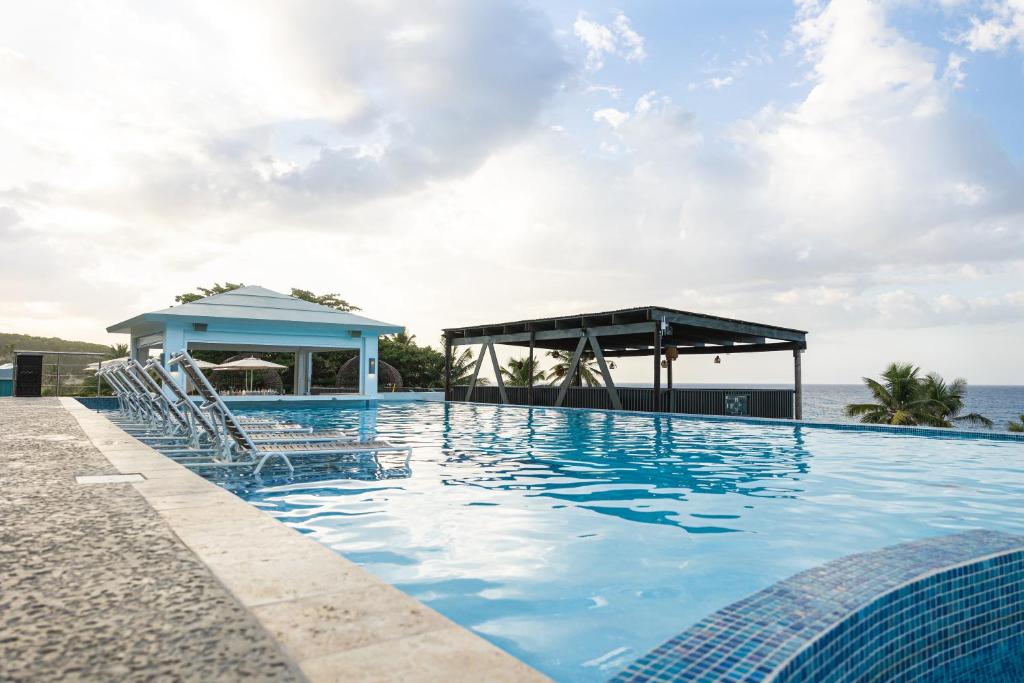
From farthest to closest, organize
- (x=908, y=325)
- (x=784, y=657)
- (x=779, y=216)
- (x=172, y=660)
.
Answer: (x=908, y=325), (x=779, y=216), (x=784, y=657), (x=172, y=660)

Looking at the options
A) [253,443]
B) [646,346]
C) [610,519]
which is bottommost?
[610,519]

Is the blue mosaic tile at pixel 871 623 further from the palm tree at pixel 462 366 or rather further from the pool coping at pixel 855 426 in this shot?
the palm tree at pixel 462 366

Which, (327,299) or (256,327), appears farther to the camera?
(327,299)

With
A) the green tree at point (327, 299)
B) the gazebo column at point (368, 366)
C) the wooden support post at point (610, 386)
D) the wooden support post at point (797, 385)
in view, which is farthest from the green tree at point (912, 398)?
the green tree at point (327, 299)

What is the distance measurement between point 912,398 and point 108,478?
29113 millimetres

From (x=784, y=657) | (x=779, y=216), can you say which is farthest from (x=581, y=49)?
(x=784, y=657)

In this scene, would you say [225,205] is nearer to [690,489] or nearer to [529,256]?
[529,256]

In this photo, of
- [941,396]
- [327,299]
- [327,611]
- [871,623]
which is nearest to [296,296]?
[327,299]

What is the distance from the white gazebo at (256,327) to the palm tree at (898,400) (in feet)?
→ 65.2

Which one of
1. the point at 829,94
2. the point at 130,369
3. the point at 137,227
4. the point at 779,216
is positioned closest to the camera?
the point at 130,369

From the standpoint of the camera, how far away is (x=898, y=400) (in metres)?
26.6

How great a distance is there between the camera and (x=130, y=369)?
12469mm

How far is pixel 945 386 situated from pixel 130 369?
29.6 meters

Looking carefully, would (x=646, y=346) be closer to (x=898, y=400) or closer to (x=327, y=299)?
(x=898, y=400)
